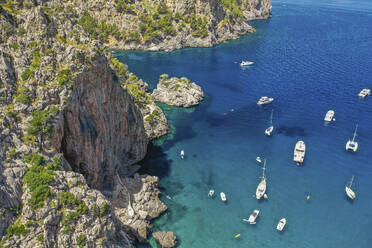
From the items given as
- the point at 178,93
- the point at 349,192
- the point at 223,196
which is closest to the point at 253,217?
the point at 223,196

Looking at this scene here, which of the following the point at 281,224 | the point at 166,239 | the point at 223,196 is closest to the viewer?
the point at 166,239

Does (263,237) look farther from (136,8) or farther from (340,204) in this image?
(136,8)

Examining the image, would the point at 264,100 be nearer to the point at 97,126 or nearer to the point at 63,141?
the point at 97,126

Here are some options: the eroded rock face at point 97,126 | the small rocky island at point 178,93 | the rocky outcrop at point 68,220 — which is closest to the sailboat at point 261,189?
the eroded rock face at point 97,126

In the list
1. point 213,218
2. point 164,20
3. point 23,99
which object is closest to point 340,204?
point 213,218

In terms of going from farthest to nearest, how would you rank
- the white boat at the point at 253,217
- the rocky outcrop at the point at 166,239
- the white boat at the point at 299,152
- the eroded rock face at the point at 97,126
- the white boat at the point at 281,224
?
the white boat at the point at 299,152 → the white boat at the point at 253,217 → the white boat at the point at 281,224 → the rocky outcrop at the point at 166,239 → the eroded rock face at the point at 97,126

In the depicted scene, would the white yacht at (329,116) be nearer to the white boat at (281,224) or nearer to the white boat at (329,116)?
the white boat at (329,116)
